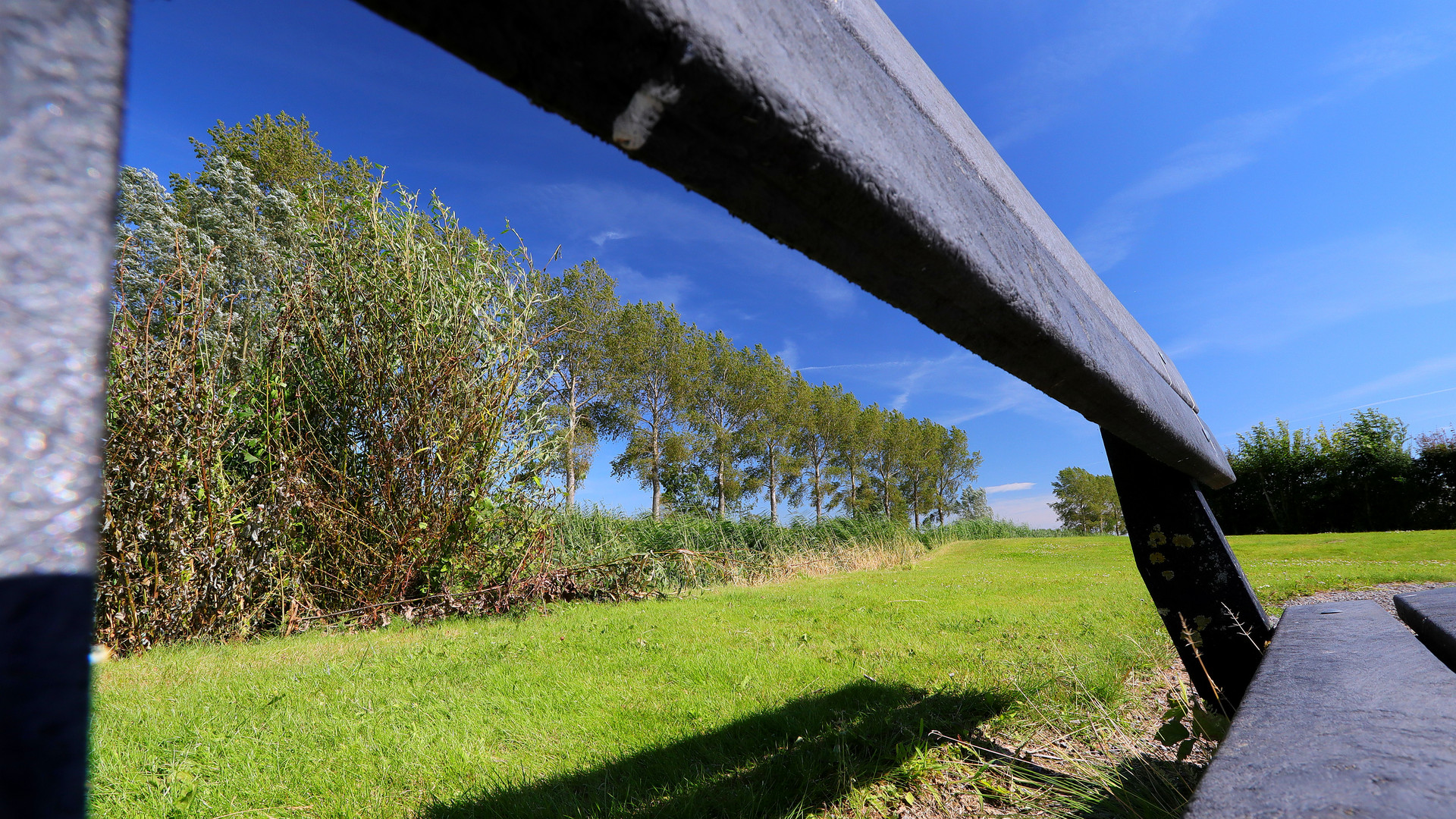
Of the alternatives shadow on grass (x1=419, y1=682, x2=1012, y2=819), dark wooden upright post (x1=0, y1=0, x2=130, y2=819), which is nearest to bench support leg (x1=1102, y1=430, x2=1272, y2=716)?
shadow on grass (x1=419, y1=682, x2=1012, y2=819)

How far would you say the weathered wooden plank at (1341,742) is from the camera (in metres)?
0.73

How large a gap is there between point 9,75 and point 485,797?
248 cm

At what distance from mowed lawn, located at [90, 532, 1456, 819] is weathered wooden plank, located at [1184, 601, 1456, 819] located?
4.41ft

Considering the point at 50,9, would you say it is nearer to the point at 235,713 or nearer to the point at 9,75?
the point at 9,75

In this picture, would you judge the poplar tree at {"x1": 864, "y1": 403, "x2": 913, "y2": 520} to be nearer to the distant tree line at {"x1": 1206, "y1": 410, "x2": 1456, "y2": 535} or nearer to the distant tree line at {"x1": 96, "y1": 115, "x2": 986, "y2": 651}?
the distant tree line at {"x1": 1206, "y1": 410, "x2": 1456, "y2": 535}

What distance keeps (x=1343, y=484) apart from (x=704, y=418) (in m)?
24.2

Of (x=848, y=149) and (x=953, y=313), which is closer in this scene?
(x=848, y=149)

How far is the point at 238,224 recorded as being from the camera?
1482 cm

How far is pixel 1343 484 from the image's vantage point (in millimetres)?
21875

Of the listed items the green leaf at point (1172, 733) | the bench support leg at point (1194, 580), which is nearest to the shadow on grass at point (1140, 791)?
the green leaf at point (1172, 733)

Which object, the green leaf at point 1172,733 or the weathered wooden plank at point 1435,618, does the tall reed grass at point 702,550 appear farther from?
the weathered wooden plank at point 1435,618

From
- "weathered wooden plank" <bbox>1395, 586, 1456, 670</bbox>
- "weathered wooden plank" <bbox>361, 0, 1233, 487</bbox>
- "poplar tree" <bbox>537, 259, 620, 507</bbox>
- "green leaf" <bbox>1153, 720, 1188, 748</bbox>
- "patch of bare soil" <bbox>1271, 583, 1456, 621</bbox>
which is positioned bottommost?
"patch of bare soil" <bbox>1271, 583, 1456, 621</bbox>

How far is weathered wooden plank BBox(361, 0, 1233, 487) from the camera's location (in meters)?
0.47

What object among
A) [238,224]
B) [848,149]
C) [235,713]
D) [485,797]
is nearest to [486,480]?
[235,713]
